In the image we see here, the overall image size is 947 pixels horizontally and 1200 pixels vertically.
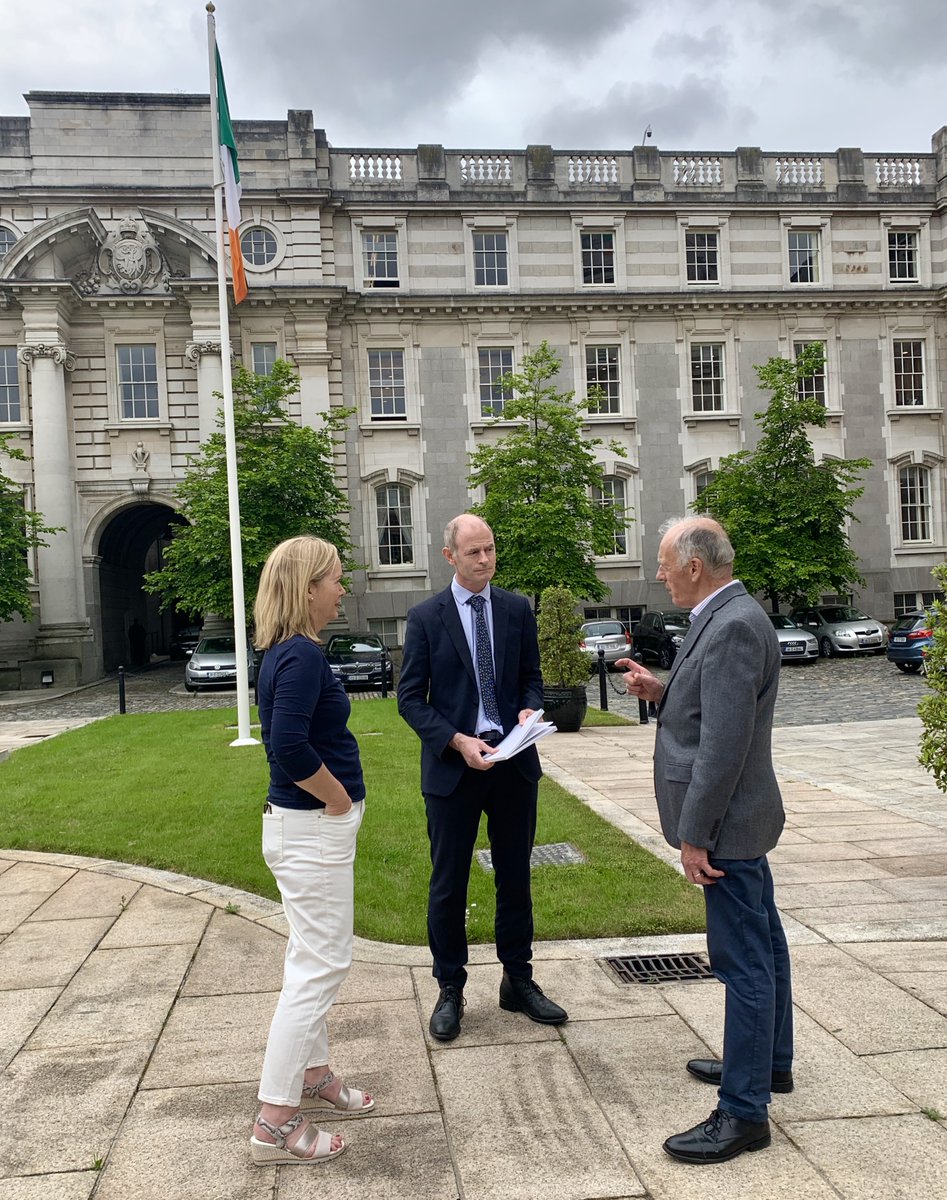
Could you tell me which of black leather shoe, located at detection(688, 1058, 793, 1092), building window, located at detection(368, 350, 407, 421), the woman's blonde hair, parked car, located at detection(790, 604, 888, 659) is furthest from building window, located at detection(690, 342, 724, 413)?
the woman's blonde hair

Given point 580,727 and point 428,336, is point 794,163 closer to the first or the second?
point 428,336

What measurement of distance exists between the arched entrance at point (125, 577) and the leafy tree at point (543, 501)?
36.1 feet

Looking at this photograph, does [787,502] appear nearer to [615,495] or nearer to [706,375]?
[615,495]

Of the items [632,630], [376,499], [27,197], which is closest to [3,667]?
[376,499]

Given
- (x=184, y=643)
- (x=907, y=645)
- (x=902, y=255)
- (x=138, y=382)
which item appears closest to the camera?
(x=907, y=645)

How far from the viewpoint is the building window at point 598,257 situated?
31.6 meters

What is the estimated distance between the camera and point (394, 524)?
30.8 m

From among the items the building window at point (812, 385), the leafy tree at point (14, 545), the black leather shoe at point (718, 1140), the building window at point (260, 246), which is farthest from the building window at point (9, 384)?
the black leather shoe at point (718, 1140)

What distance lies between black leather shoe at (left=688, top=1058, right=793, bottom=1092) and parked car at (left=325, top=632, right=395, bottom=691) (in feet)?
61.5

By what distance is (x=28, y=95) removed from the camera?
28484 mm

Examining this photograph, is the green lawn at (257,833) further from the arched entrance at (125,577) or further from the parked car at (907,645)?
the arched entrance at (125,577)

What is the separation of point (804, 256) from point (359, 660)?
21414mm

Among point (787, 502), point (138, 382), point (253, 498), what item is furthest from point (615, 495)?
point (138, 382)

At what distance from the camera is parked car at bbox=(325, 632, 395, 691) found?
76.3 ft
